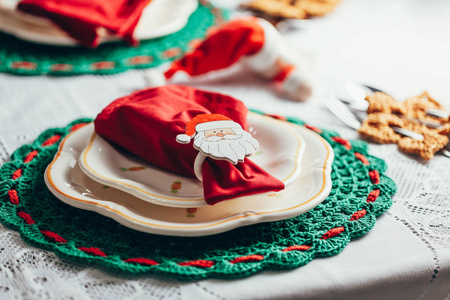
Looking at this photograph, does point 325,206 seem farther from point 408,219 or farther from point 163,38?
point 163,38

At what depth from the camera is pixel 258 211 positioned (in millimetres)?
555

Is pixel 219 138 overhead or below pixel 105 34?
overhead

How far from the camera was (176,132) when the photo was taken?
2.03 ft

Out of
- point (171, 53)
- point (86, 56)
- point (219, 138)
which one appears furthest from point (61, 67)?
point (219, 138)

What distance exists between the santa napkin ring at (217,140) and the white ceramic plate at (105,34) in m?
0.51

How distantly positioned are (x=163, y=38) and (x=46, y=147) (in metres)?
0.46

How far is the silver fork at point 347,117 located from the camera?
80 centimetres

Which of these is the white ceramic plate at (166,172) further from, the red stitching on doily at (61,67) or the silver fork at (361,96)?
the red stitching on doily at (61,67)

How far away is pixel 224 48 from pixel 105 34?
26 cm

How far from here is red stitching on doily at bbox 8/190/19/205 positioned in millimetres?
Result: 619

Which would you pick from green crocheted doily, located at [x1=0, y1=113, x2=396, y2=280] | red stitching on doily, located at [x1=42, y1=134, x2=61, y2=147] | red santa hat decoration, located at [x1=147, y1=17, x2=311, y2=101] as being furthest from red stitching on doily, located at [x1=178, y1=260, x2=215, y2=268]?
red santa hat decoration, located at [x1=147, y1=17, x2=311, y2=101]

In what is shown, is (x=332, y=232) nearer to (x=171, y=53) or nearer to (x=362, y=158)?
(x=362, y=158)

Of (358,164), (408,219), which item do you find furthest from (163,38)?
(408,219)

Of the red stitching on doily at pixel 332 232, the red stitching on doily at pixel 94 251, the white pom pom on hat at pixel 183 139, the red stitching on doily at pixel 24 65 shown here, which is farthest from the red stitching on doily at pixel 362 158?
the red stitching on doily at pixel 24 65
